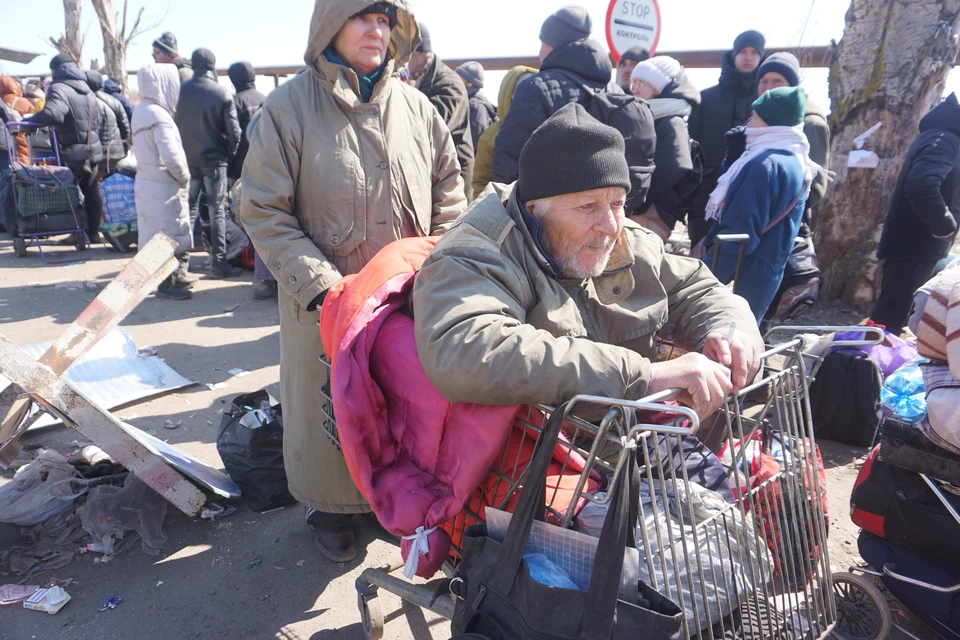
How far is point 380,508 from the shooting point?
1703 mm

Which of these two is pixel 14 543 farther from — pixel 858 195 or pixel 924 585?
pixel 858 195

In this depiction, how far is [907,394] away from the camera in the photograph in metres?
2.55

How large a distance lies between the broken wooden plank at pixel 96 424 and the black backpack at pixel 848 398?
3.42 m

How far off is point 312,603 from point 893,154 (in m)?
6.01

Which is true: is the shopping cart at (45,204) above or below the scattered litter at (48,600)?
below

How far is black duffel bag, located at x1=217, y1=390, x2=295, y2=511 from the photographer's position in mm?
3037

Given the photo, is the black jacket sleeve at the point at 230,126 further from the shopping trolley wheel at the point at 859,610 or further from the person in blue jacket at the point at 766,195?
the shopping trolley wheel at the point at 859,610

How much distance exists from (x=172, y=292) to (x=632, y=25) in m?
5.11

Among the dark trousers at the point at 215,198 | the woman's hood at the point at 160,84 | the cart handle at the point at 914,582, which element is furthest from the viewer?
the dark trousers at the point at 215,198

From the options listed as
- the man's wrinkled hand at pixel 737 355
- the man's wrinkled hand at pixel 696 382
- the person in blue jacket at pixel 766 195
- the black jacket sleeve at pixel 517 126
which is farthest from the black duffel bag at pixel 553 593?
the person in blue jacket at pixel 766 195

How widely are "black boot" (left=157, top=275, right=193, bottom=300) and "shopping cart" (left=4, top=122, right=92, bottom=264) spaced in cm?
231

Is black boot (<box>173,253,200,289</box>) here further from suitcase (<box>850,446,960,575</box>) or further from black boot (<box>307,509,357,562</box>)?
suitcase (<box>850,446,960,575</box>)

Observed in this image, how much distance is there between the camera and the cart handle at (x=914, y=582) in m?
2.22

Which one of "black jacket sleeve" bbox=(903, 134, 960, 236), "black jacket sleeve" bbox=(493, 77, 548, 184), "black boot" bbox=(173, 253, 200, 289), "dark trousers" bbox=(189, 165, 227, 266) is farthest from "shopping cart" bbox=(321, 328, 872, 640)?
"dark trousers" bbox=(189, 165, 227, 266)
